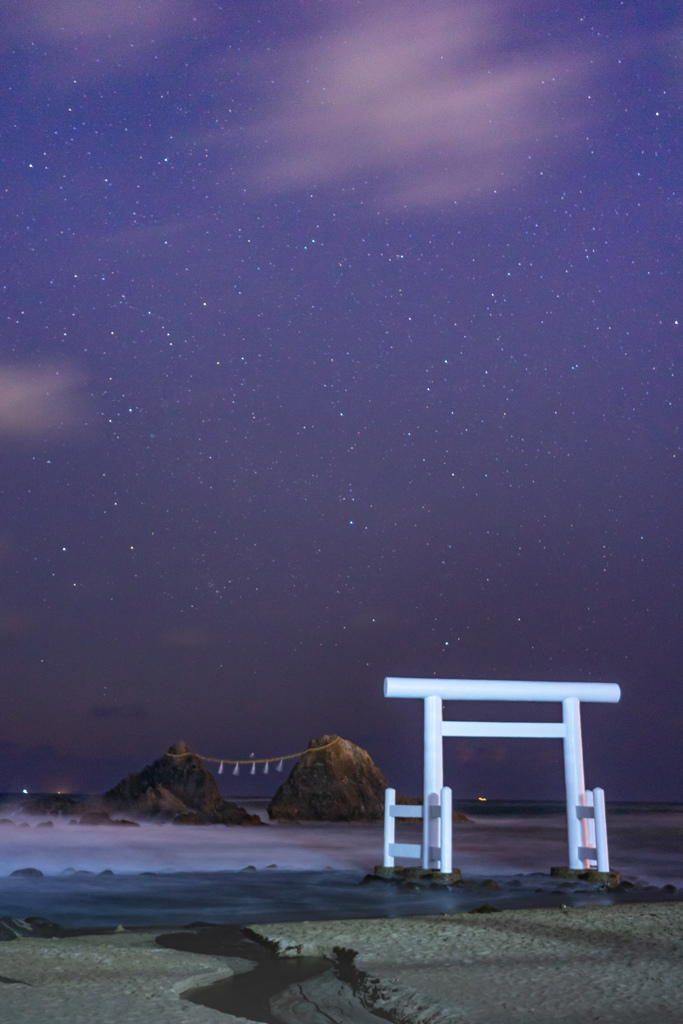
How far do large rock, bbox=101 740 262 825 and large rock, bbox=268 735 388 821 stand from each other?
2582 mm

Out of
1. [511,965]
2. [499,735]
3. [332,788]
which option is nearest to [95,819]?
[332,788]

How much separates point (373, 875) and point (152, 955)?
7143 millimetres

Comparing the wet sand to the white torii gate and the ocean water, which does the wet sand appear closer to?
the ocean water

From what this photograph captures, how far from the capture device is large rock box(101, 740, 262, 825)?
37719 millimetres

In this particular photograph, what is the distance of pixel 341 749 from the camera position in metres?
42.6

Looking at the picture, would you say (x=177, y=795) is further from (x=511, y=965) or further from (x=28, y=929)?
(x=511, y=965)

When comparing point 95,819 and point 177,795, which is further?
point 177,795

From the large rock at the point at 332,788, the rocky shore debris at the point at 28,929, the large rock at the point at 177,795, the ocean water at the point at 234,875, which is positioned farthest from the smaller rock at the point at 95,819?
the rocky shore debris at the point at 28,929

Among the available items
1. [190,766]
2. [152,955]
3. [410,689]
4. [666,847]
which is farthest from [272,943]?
[190,766]

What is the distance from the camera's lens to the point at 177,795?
129ft

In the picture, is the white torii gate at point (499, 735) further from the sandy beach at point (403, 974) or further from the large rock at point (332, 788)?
the large rock at point (332, 788)

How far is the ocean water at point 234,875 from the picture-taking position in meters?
10.1

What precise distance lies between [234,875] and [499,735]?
5.56 metres

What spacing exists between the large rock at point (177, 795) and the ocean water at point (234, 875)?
4.13m
